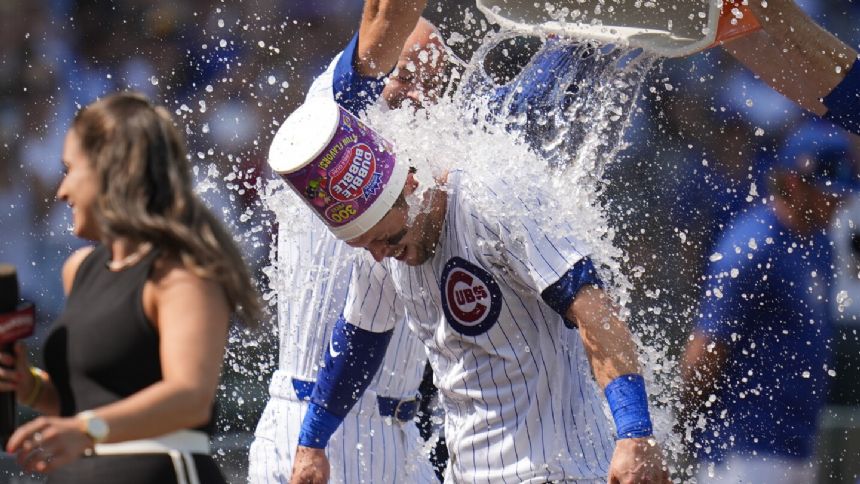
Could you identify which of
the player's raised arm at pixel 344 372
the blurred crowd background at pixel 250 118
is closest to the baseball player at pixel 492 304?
the player's raised arm at pixel 344 372

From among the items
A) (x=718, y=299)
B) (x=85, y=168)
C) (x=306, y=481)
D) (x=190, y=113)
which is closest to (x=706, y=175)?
(x=718, y=299)

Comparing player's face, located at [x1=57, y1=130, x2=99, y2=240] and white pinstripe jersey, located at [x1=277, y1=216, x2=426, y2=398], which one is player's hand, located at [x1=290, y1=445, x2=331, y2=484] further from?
player's face, located at [x1=57, y1=130, x2=99, y2=240]

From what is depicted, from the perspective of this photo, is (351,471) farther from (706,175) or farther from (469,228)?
(706,175)

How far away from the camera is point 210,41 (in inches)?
328

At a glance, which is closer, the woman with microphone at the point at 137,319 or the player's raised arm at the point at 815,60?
the woman with microphone at the point at 137,319

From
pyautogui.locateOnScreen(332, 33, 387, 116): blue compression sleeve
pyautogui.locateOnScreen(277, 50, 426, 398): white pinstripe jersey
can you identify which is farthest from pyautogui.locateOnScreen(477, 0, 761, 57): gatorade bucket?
pyautogui.locateOnScreen(277, 50, 426, 398): white pinstripe jersey

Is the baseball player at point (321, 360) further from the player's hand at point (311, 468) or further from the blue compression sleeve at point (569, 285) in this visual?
the blue compression sleeve at point (569, 285)

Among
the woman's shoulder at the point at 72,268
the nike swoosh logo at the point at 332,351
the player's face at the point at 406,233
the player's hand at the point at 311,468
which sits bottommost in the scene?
the player's hand at the point at 311,468

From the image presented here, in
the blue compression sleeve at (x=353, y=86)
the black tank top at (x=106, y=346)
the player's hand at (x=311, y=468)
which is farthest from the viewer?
the blue compression sleeve at (x=353, y=86)

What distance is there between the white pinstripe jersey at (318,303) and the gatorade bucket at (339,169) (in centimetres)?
89

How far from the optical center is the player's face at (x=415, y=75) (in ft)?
15.0

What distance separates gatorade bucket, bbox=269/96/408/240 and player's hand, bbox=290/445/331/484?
0.87 m

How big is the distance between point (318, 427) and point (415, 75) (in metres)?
1.24

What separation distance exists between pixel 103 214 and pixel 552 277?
1.15 metres
